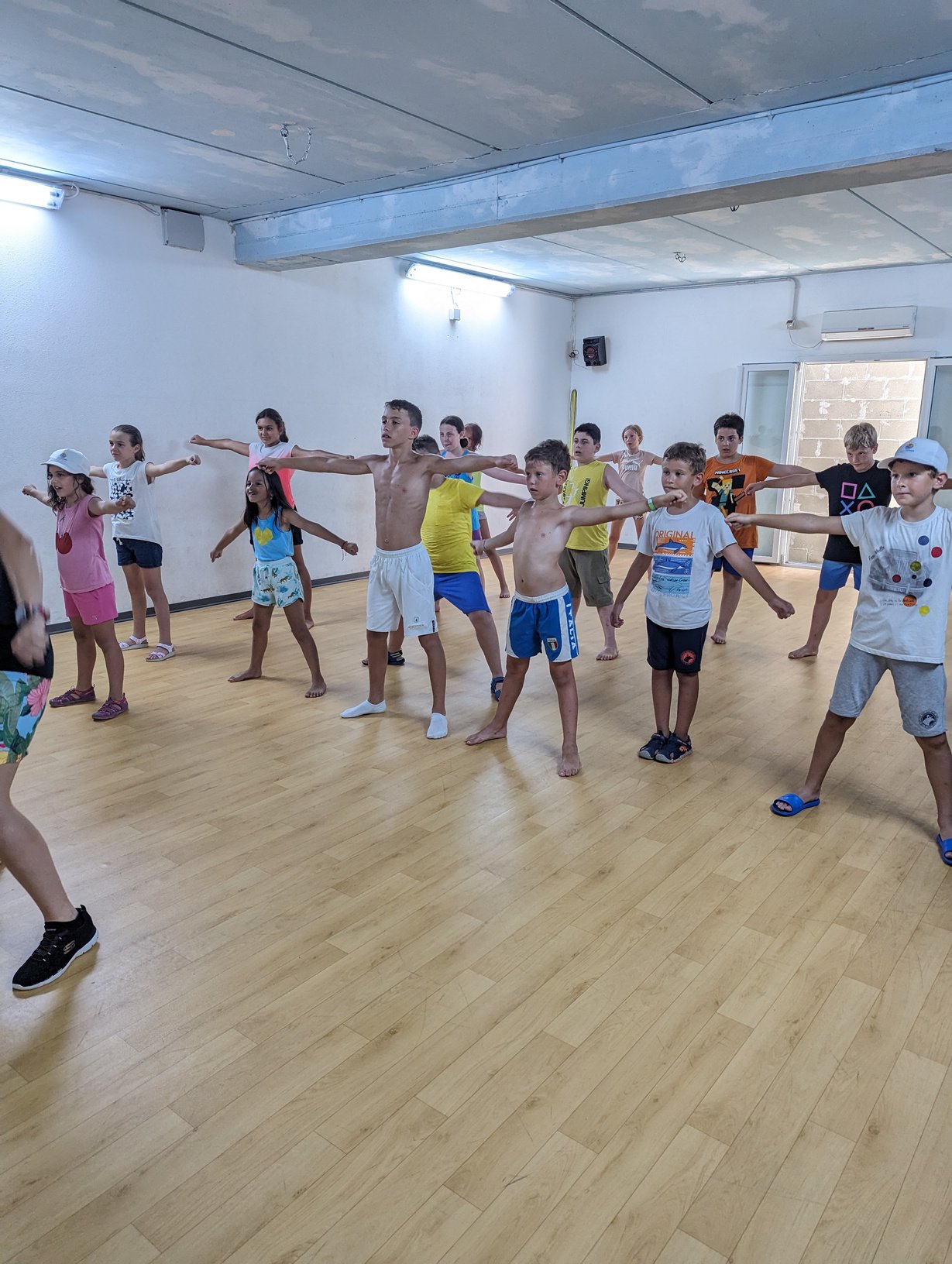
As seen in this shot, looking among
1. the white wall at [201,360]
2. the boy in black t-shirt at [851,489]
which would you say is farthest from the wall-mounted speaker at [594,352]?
the boy in black t-shirt at [851,489]

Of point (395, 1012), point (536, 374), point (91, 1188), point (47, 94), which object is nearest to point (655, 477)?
point (536, 374)

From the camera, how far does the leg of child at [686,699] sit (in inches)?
146

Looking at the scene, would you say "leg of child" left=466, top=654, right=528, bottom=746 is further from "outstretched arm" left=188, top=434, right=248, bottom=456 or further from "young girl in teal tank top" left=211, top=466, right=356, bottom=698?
"outstretched arm" left=188, top=434, right=248, bottom=456

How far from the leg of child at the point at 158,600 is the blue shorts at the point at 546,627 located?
8.83 ft

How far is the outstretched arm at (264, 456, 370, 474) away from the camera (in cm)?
402

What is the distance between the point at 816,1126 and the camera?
1801 mm

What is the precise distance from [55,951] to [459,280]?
25.9 feet

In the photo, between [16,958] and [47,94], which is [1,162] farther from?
[16,958]

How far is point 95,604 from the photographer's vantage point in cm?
402

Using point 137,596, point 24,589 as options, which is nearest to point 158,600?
point 137,596

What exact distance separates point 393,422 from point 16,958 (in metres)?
2.60

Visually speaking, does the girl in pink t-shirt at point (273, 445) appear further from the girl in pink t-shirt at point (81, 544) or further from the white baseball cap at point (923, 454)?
the white baseball cap at point (923, 454)

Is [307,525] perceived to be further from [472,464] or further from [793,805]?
[793,805]

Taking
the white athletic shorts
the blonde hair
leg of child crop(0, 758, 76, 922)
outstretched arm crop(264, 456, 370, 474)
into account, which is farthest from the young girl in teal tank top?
the blonde hair
